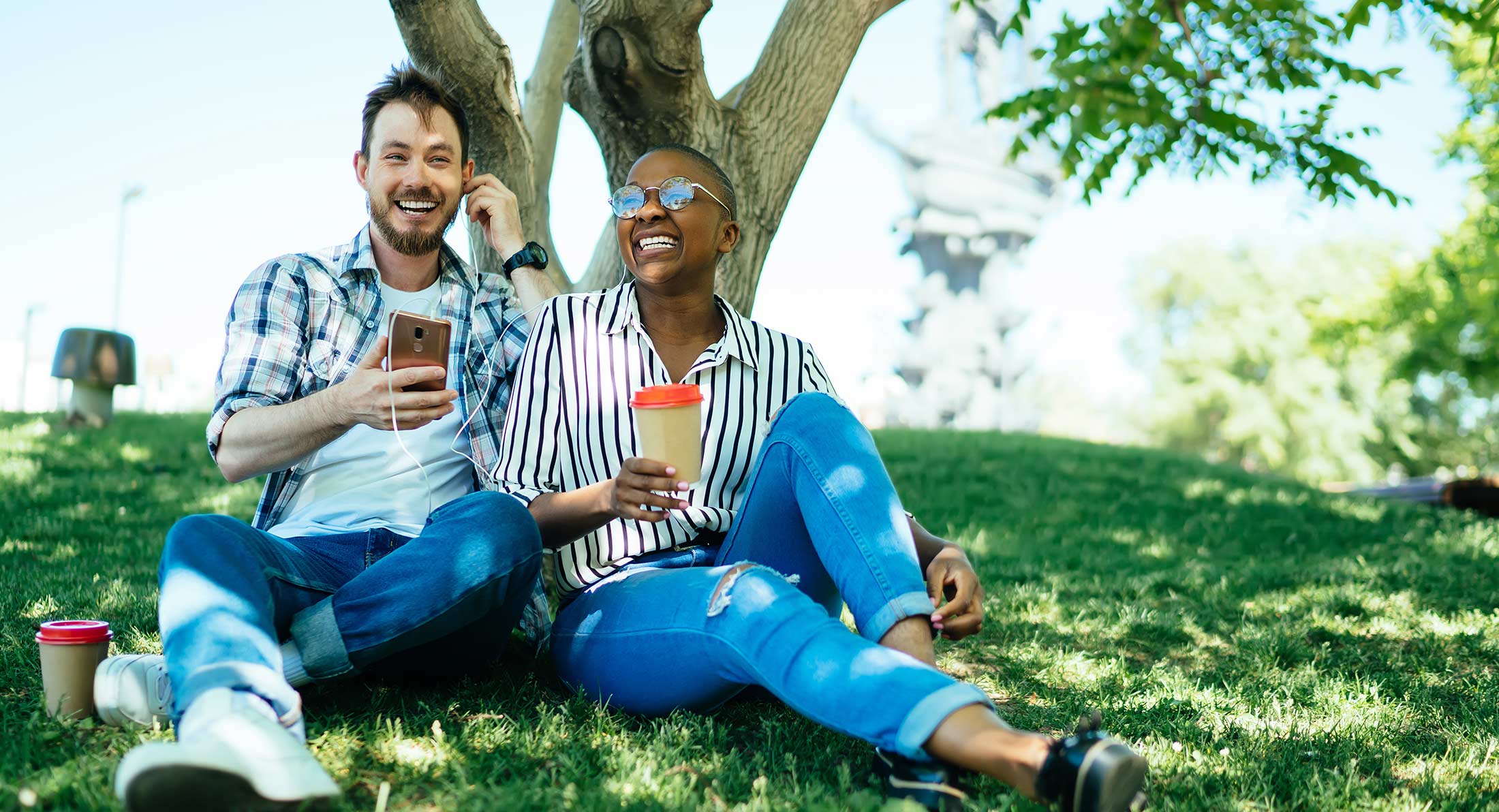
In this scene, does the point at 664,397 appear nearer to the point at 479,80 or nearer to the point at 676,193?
the point at 676,193

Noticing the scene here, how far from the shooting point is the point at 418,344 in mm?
2869

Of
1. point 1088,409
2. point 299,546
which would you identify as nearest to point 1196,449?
point 299,546

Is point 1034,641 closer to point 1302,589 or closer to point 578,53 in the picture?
point 1302,589

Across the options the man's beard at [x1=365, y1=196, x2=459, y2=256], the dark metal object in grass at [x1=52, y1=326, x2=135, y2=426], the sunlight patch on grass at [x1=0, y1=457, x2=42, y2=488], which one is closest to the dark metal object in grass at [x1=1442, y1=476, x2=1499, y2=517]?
the man's beard at [x1=365, y1=196, x2=459, y2=256]

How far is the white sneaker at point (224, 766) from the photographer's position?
206 cm

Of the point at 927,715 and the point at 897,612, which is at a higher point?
the point at 897,612

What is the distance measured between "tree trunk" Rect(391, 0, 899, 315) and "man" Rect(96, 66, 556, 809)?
88cm

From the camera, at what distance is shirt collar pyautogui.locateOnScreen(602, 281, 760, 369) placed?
11.3 feet

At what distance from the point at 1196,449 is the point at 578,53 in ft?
129

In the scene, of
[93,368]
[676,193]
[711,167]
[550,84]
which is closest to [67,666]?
[676,193]

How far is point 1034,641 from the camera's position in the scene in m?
4.64

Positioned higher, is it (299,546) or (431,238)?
(431,238)

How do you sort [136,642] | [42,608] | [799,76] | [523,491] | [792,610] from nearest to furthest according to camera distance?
[792,610]
[523,491]
[136,642]
[42,608]
[799,76]

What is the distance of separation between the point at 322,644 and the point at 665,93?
2824 mm
